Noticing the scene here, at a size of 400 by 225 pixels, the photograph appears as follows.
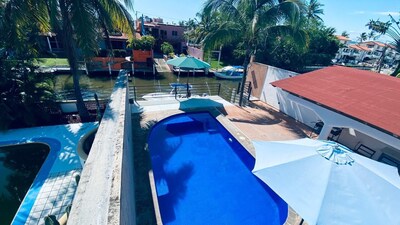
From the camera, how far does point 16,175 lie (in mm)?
7363

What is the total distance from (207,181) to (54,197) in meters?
5.12

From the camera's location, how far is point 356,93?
792 cm

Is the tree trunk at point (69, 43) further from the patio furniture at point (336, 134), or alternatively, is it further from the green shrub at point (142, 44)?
the green shrub at point (142, 44)

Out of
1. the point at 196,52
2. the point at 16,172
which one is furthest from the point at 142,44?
the point at 16,172

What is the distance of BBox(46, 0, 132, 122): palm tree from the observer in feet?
24.3

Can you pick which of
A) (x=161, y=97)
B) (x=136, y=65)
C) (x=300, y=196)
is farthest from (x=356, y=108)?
(x=136, y=65)

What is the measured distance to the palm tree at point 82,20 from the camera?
741 cm

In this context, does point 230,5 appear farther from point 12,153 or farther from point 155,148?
point 12,153

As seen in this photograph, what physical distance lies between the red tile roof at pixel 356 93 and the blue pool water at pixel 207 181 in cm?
390

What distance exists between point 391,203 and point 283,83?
715 cm

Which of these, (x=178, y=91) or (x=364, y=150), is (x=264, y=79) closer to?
(x=178, y=91)

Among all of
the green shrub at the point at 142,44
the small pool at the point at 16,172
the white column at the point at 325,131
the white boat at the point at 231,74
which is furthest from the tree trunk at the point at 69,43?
the white boat at the point at 231,74

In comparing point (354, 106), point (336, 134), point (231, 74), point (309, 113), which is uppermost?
point (354, 106)

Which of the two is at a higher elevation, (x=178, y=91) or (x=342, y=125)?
(x=342, y=125)
